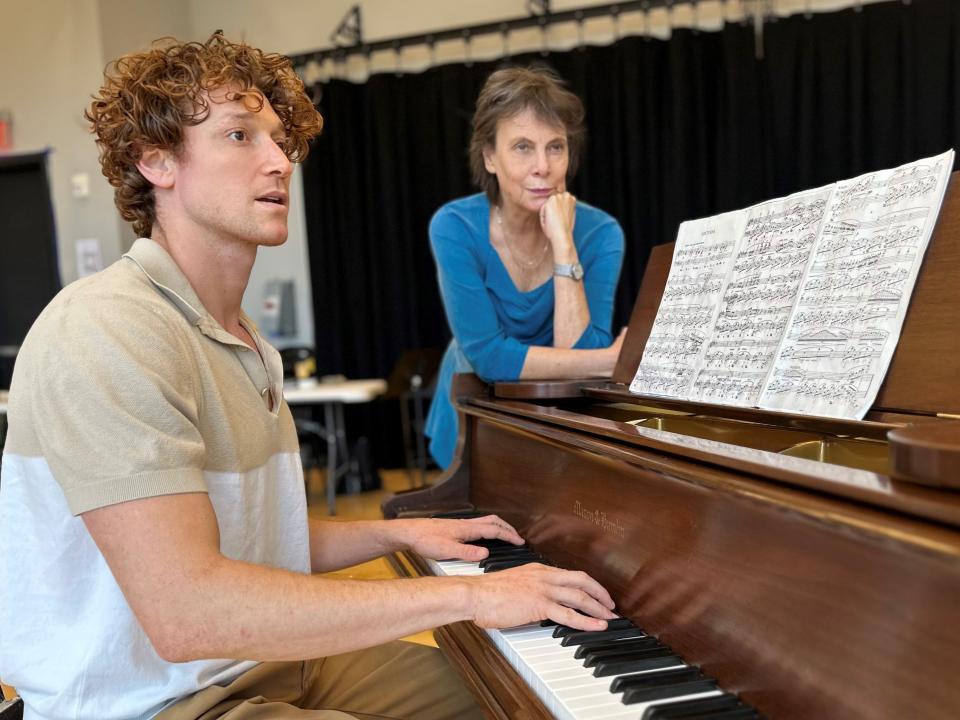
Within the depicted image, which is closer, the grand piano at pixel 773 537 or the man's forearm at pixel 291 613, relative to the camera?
the grand piano at pixel 773 537

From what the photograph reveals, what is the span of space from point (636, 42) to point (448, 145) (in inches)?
59.7

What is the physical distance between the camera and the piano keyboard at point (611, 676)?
85 centimetres

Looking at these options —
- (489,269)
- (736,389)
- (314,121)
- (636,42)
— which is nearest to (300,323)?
(636,42)

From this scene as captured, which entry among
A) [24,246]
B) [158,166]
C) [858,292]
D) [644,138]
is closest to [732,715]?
[858,292]

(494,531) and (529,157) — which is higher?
(529,157)

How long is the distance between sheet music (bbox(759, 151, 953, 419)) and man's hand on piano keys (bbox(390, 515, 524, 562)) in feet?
1.74

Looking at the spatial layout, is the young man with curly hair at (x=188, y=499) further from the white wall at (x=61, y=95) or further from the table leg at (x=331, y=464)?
the white wall at (x=61, y=95)

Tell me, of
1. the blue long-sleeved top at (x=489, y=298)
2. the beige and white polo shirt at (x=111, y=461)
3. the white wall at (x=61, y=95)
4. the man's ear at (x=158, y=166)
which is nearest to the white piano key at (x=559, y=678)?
the beige and white polo shirt at (x=111, y=461)

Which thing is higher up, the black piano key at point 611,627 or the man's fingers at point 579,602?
the man's fingers at point 579,602

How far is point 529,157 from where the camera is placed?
2271mm

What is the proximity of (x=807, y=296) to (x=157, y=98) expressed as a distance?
0.98 metres

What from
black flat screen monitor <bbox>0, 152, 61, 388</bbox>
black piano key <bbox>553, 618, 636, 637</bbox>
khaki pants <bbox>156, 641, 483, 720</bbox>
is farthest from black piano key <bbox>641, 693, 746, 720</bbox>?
black flat screen monitor <bbox>0, 152, 61, 388</bbox>

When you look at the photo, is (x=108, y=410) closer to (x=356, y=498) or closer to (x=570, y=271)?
(x=570, y=271)

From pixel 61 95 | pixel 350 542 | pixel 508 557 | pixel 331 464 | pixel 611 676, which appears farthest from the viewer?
pixel 61 95
